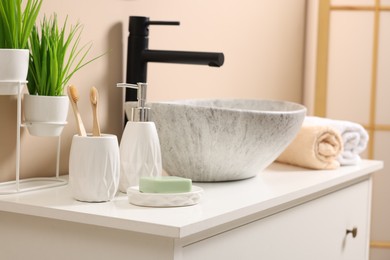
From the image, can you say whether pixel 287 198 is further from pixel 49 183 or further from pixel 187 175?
pixel 49 183

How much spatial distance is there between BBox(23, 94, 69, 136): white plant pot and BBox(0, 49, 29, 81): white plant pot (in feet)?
0.27

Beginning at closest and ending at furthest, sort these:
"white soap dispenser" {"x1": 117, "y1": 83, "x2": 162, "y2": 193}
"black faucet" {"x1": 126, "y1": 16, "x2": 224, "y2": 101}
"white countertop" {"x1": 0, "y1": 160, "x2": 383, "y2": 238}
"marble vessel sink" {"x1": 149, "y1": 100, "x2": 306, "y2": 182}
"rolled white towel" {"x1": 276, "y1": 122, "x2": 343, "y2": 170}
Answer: "white countertop" {"x1": 0, "y1": 160, "x2": 383, "y2": 238}
"white soap dispenser" {"x1": 117, "y1": 83, "x2": 162, "y2": 193}
"marble vessel sink" {"x1": 149, "y1": 100, "x2": 306, "y2": 182}
"black faucet" {"x1": 126, "y1": 16, "x2": 224, "y2": 101}
"rolled white towel" {"x1": 276, "y1": 122, "x2": 343, "y2": 170}

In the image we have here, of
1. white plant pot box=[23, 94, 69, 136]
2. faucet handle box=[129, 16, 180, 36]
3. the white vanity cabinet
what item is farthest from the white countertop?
faucet handle box=[129, 16, 180, 36]

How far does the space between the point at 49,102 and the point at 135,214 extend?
31 cm

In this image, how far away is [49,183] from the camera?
140 centimetres

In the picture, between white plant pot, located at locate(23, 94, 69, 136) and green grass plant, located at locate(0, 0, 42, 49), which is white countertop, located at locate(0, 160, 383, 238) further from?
green grass plant, located at locate(0, 0, 42, 49)

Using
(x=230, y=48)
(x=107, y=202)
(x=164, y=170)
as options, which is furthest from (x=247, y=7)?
(x=107, y=202)

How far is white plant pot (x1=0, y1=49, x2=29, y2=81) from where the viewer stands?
4.08 feet

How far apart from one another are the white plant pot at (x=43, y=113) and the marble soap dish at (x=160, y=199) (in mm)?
218

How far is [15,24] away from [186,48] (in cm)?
73

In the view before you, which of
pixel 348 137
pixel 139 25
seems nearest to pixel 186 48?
pixel 139 25

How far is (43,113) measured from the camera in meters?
1.34

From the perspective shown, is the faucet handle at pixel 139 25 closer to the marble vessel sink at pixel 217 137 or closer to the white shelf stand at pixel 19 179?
the marble vessel sink at pixel 217 137

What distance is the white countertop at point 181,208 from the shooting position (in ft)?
3.62
